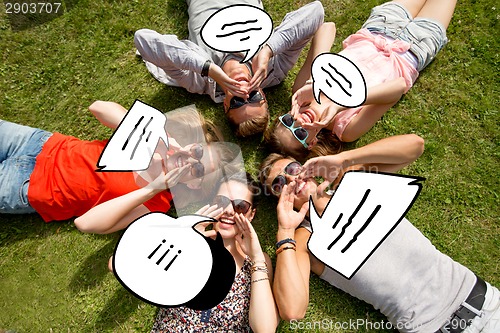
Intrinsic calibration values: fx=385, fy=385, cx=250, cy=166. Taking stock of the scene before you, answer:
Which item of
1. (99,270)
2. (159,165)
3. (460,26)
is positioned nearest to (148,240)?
(159,165)

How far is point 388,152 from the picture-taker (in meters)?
3.11

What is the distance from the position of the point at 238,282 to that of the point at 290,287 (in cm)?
44

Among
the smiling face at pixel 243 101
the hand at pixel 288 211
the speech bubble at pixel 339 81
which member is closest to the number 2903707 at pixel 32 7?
the smiling face at pixel 243 101

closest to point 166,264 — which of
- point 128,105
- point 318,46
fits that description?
point 128,105

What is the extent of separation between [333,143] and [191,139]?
52.0 inches

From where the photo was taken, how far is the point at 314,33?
3742mm

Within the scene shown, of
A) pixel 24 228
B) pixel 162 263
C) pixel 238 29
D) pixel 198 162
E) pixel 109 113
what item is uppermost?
pixel 238 29

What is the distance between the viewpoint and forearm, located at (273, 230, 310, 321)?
2.88 metres

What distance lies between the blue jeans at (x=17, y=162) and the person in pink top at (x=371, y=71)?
2.11m

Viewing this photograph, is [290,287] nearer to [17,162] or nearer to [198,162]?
[198,162]

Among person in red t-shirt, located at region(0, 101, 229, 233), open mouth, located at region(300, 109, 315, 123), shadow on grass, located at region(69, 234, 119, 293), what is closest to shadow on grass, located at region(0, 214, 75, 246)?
person in red t-shirt, located at region(0, 101, 229, 233)

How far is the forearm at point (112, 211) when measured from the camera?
3.07m

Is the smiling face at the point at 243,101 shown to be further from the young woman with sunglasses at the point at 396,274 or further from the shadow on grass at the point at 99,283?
the shadow on grass at the point at 99,283

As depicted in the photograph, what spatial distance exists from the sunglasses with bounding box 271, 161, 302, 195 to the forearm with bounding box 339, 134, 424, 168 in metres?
0.38
